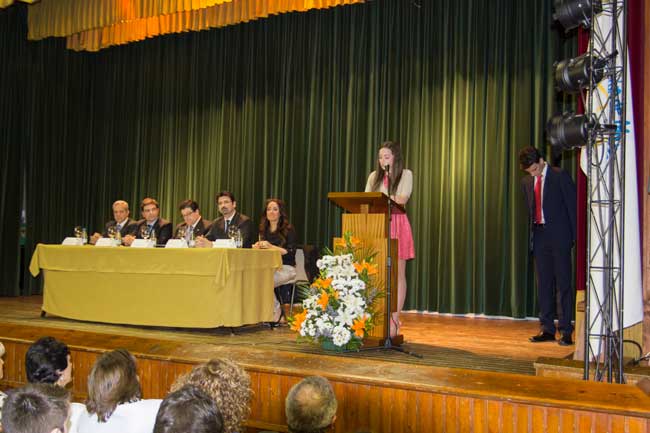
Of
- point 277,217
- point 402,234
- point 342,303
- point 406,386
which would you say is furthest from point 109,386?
point 277,217

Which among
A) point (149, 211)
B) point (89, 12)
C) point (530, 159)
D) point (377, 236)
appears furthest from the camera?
point (89, 12)

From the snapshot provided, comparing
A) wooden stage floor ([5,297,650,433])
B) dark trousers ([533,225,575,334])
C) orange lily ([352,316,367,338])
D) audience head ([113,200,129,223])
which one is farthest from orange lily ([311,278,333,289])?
audience head ([113,200,129,223])

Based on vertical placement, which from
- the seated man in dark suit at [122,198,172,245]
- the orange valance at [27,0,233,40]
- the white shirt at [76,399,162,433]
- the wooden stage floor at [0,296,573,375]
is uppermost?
the orange valance at [27,0,233,40]

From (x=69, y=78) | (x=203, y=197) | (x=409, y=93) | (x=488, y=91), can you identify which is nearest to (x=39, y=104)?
(x=69, y=78)

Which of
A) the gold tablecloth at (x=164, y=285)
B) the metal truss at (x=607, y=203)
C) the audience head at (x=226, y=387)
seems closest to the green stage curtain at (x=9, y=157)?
the gold tablecloth at (x=164, y=285)

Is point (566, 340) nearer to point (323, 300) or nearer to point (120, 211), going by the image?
point (323, 300)

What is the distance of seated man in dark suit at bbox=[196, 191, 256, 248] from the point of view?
6109mm

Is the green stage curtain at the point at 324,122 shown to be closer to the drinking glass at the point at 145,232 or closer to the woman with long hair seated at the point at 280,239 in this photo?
the woman with long hair seated at the point at 280,239

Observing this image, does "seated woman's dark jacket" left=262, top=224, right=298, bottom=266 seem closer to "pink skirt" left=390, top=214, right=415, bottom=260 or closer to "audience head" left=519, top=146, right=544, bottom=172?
"pink skirt" left=390, top=214, right=415, bottom=260

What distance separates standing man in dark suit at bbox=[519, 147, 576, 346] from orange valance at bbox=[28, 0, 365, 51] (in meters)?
3.10

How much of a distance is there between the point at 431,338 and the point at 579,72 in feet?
8.87

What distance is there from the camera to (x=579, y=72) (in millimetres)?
3498

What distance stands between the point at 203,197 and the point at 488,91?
14.0 feet

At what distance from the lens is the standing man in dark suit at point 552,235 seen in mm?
5176
